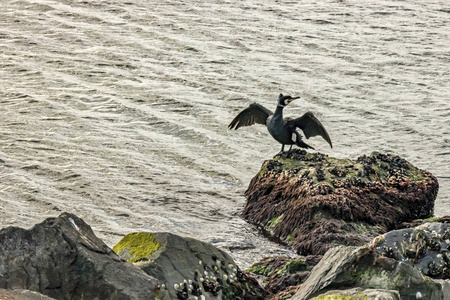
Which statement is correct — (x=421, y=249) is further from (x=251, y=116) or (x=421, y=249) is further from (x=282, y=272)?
(x=251, y=116)

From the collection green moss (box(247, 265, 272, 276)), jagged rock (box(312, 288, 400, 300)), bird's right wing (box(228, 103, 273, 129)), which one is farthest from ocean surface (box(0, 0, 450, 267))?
jagged rock (box(312, 288, 400, 300))

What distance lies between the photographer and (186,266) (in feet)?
26.9

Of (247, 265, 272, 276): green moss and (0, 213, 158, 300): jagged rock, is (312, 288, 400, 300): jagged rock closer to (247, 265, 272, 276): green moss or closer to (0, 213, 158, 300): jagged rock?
(0, 213, 158, 300): jagged rock

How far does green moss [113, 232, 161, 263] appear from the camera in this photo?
829 cm

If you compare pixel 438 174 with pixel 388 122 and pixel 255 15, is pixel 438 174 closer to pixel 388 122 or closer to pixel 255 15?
pixel 388 122

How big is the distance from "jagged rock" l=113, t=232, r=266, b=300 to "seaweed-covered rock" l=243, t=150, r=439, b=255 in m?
2.72

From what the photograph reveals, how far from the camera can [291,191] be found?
1254 centimetres

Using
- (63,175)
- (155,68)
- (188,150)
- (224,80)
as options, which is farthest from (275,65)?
(63,175)

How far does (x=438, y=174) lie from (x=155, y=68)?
29.7 feet

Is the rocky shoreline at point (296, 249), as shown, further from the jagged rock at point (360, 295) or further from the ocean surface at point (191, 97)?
the ocean surface at point (191, 97)

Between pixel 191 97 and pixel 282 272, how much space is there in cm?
1052

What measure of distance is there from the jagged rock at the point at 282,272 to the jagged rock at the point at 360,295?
2021 mm

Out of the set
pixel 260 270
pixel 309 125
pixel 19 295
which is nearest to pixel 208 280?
pixel 260 270

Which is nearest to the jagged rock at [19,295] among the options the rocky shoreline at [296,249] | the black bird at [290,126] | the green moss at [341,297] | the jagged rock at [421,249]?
the rocky shoreline at [296,249]
